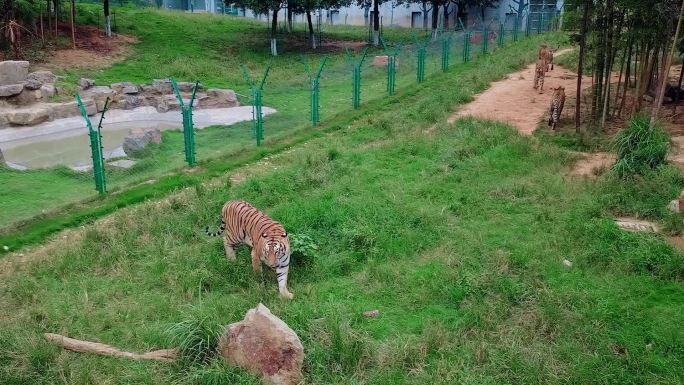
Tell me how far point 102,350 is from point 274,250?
5.92ft

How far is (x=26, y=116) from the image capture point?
1495 cm

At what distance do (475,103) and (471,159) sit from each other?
5.69m

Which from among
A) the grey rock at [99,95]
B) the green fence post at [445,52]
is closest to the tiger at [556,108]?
the green fence post at [445,52]

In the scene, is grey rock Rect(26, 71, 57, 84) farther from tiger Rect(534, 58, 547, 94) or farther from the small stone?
tiger Rect(534, 58, 547, 94)

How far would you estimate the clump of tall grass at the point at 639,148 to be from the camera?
29.7ft

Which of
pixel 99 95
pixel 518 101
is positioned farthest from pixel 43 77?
pixel 518 101

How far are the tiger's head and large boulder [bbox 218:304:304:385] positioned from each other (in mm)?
1227

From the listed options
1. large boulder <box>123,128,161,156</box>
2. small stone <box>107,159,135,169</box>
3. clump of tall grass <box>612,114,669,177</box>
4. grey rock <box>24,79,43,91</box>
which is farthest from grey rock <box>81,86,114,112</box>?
clump of tall grass <box>612,114,669,177</box>

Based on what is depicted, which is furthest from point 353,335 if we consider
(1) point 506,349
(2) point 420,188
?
(2) point 420,188

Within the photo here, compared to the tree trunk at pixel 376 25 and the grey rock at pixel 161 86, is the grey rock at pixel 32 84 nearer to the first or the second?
the grey rock at pixel 161 86

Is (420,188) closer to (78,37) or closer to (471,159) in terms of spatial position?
(471,159)

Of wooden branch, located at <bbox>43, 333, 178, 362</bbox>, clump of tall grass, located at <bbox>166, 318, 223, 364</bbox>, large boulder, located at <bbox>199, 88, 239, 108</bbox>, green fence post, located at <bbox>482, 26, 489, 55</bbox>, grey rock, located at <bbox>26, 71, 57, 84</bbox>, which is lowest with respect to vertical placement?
wooden branch, located at <bbox>43, 333, 178, 362</bbox>

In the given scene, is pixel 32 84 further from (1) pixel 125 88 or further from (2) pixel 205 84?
(2) pixel 205 84

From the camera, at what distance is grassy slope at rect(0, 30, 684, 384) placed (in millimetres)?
5020
